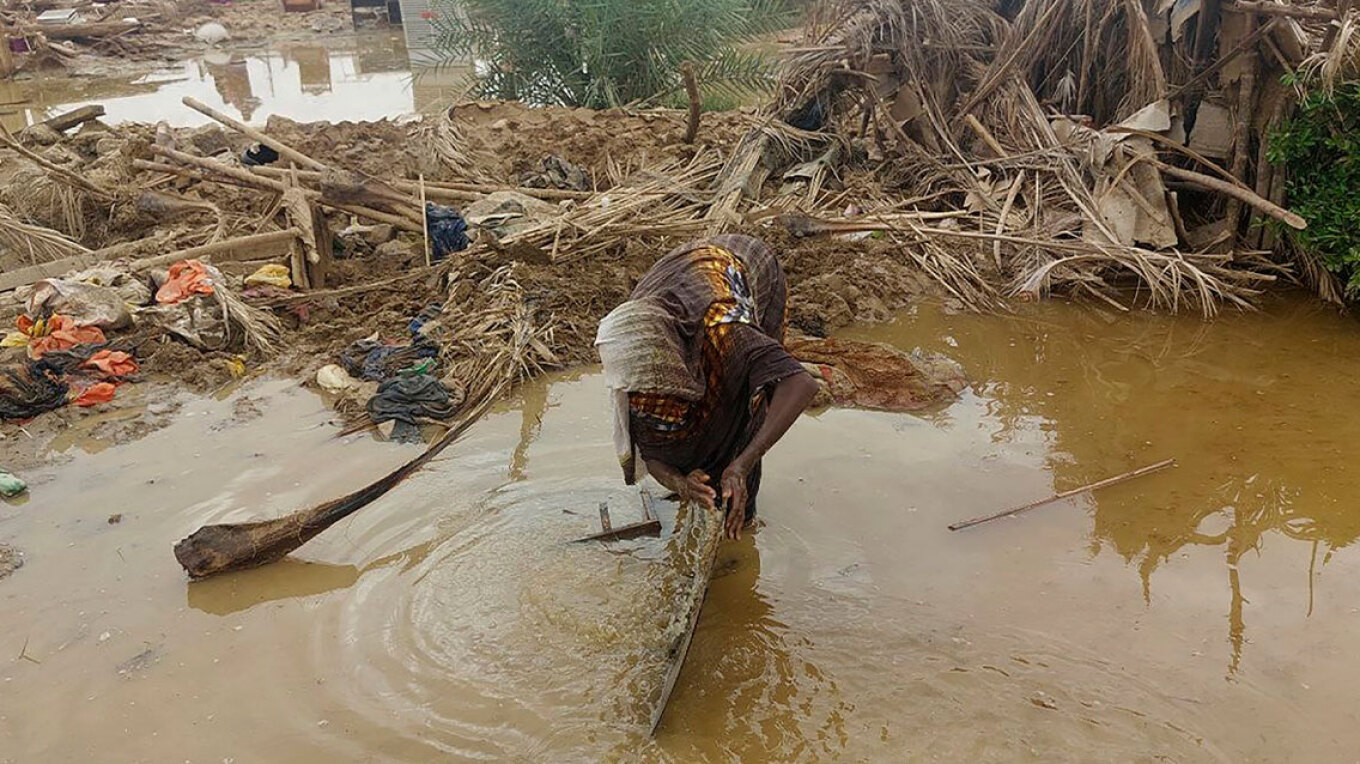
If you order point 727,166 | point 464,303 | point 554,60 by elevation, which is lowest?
point 464,303

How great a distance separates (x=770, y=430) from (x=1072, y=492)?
1.76 m

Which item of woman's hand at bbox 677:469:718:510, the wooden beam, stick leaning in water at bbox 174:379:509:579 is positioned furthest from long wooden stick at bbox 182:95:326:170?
the wooden beam

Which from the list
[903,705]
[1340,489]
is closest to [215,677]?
[903,705]

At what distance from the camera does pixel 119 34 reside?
17938 millimetres

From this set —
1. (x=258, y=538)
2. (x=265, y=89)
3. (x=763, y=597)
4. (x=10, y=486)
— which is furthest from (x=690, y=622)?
(x=265, y=89)

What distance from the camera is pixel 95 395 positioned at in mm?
4758

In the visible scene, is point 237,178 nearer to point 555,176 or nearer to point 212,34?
point 555,176

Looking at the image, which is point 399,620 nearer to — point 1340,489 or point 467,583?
point 467,583

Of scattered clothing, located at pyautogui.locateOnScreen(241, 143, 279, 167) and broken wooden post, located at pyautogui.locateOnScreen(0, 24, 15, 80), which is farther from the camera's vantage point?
broken wooden post, located at pyautogui.locateOnScreen(0, 24, 15, 80)

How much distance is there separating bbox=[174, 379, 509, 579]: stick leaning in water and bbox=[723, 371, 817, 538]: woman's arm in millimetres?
1476

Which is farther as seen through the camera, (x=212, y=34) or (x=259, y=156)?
(x=212, y=34)

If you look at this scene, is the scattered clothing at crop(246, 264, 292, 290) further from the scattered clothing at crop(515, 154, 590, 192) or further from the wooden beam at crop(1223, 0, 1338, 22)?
the wooden beam at crop(1223, 0, 1338, 22)

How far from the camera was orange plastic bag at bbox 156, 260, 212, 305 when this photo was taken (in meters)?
5.38

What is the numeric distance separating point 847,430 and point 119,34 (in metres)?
18.9
